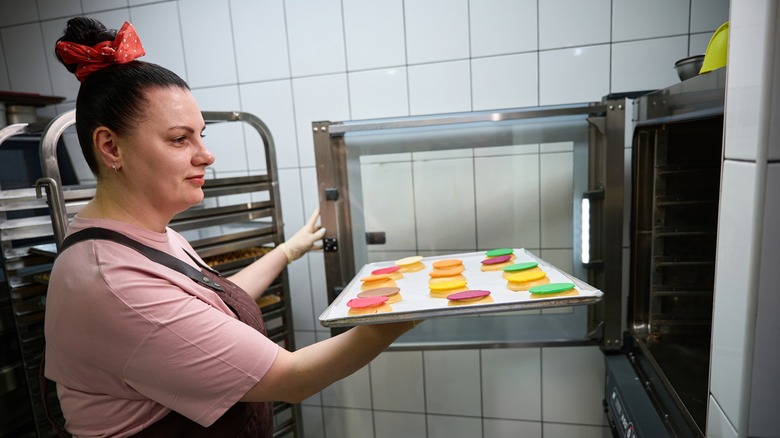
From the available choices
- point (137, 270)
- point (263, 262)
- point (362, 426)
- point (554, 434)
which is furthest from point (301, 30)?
point (554, 434)

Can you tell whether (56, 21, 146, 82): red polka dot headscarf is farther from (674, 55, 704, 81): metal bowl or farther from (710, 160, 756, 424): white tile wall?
(674, 55, 704, 81): metal bowl

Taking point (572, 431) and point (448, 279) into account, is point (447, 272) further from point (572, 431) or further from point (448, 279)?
point (572, 431)

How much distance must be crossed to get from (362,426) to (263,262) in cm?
104

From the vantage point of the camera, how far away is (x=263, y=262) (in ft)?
4.40

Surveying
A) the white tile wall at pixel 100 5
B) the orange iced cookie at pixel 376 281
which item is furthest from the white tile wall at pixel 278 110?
the orange iced cookie at pixel 376 281

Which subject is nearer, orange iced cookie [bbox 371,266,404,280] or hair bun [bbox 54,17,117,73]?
hair bun [bbox 54,17,117,73]

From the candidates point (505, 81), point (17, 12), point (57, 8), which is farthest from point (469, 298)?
point (17, 12)

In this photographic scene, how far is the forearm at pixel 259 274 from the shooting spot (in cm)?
127

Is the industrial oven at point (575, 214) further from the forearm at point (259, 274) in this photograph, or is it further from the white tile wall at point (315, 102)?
the white tile wall at point (315, 102)

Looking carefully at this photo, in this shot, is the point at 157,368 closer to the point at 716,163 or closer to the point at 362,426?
the point at 716,163

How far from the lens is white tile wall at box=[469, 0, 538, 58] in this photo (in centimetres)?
146

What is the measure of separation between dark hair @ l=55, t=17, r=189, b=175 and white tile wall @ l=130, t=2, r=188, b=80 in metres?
1.10

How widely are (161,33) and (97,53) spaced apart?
1211 mm

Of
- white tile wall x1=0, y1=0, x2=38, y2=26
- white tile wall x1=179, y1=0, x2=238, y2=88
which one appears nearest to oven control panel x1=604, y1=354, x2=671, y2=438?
white tile wall x1=179, y1=0, x2=238, y2=88
